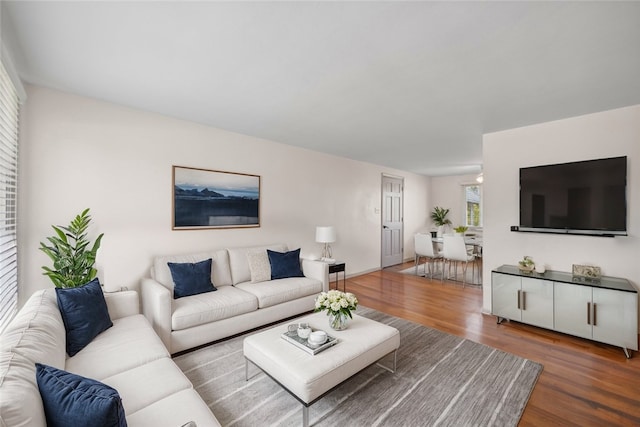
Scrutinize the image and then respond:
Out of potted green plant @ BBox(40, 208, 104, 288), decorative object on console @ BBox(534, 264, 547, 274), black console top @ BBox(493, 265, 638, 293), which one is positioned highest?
potted green plant @ BBox(40, 208, 104, 288)

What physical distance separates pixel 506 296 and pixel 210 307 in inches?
133

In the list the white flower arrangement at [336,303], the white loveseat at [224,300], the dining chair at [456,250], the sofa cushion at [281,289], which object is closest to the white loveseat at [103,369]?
the white loveseat at [224,300]

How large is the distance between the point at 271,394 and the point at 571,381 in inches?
93.7

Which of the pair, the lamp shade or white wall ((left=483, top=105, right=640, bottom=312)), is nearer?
white wall ((left=483, top=105, right=640, bottom=312))

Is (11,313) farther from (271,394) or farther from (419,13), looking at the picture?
(419,13)

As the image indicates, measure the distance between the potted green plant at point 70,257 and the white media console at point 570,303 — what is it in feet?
14.4

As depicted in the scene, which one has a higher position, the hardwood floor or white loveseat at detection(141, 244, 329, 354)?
white loveseat at detection(141, 244, 329, 354)

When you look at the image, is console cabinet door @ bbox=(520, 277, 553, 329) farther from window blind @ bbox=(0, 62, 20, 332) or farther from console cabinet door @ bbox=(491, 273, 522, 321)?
window blind @ bbox=(0, 62, 20, 332)

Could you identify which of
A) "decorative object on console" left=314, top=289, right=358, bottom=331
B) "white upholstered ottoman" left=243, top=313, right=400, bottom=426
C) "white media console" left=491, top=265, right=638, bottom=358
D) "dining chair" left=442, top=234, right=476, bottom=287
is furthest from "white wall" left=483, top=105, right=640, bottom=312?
"decorative object on console" left=314, top=289, right=358, bottom=331

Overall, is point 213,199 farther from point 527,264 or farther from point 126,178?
point 527,264

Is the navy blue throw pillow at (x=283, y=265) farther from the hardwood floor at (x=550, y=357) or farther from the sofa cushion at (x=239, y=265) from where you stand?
the hardwood floor at (x=550, y=357)

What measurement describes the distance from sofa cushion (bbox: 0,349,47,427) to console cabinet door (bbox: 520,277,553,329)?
13.1 feet

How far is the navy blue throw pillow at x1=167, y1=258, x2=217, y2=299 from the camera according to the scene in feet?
9.37

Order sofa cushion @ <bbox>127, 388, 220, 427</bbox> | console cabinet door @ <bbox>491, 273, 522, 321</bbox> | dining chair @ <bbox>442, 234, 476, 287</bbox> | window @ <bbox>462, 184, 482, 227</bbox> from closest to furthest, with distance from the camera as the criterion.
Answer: sofa cushion @ <bbox>127, 388, 220, 427</bbox> → console cabinet door @ <bbox>491, 273, 522, 321</bbox> → dining chair @ <bbox>442, 234, 476, 287</bbox> → window @ <bbox>462, 184, 482, 227</bbox>
